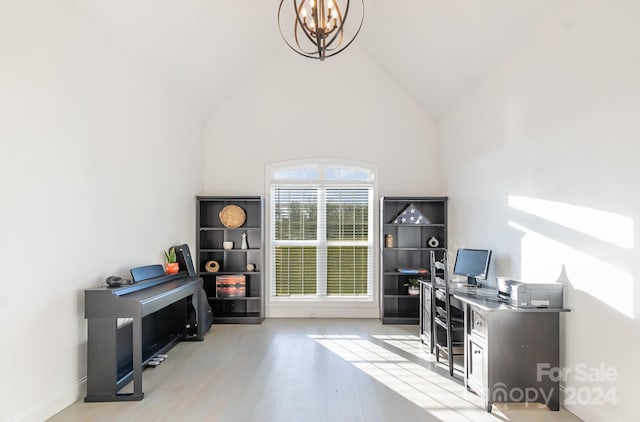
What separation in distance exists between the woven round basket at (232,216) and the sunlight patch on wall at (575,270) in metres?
3.83

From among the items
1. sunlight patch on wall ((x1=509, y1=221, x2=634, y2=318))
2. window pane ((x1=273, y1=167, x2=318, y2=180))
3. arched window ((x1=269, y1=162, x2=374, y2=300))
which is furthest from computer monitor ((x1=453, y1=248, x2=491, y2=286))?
window pane ((x1=273, y1=167, x2=318, y2=180))

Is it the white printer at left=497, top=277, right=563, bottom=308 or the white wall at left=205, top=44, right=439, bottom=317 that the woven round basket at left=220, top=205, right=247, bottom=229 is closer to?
the white wall at left=205, top=44, right=439, bottom=317

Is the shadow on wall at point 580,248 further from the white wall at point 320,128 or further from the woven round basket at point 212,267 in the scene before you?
the woven round basket at point 212,267

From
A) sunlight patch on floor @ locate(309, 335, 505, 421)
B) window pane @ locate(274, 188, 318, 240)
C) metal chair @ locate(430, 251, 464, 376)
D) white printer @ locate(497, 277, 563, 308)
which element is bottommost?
sunlight patch on floor @ locate(309, 335, 505, 421)

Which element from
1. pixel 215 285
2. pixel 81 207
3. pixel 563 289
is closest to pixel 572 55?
pixel 563 289

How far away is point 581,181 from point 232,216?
4.62 meters

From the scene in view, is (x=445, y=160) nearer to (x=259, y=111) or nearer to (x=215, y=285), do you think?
(x=259, y=111)

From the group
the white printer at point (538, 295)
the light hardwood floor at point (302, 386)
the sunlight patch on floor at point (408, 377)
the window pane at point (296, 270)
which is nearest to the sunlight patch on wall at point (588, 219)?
the white printer at point (538, 295)

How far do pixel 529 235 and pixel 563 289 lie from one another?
61 cm

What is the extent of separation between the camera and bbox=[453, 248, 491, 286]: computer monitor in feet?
14.5

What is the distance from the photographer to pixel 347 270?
6.67 m

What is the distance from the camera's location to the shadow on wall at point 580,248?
8.85 ft

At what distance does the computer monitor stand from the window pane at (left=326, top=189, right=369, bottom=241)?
2.04 metres

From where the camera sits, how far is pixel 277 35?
6.19 metres
